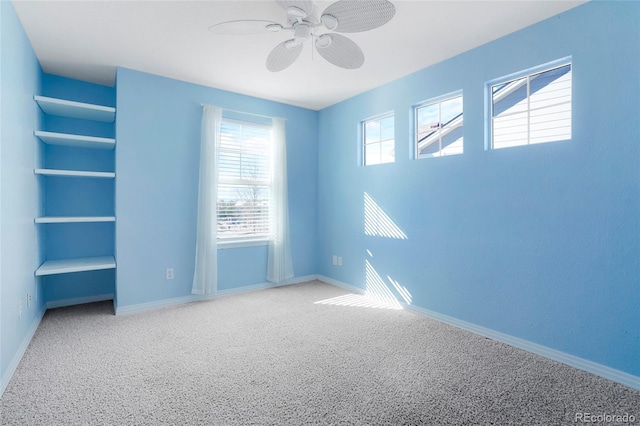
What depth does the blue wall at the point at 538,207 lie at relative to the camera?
6.89 ft

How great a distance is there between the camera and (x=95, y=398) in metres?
1.87

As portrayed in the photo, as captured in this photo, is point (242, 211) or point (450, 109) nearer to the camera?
point (450, 109)

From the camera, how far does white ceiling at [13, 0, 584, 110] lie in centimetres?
228

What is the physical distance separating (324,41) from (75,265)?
3.05 m

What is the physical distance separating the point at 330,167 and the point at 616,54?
3.09 metres

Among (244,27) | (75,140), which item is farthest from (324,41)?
(75,140)

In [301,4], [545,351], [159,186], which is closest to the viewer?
[301,4]

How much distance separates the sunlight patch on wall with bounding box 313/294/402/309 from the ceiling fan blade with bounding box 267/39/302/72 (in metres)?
2.50

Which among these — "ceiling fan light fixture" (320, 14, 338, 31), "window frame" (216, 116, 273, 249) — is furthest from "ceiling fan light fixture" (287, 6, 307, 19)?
"window frame" (216, 116, 273, 249)

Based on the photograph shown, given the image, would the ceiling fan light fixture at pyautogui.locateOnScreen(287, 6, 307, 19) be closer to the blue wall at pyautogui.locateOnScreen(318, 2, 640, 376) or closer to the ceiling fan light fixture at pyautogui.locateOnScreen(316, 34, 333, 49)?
the ceiling fan light fixture at pyautogui.locateOnScreen(316, 34, 333, 49)

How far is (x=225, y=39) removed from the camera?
2693mm

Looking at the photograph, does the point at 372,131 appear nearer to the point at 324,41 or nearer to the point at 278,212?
the point at 278,212

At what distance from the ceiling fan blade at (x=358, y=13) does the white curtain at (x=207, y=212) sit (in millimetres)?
2263

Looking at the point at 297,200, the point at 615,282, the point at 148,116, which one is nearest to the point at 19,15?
the point at 148,116
